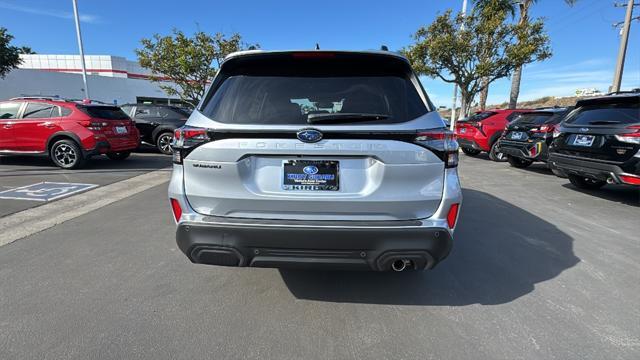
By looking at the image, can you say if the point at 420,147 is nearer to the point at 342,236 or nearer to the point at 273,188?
the point at 342,236

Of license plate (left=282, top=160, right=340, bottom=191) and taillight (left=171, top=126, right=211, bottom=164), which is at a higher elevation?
taillight (left=171, top=126, right=211, bottom=164)

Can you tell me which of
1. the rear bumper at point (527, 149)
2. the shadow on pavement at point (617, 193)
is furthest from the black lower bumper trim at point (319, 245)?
the rear bumper at point (527, 149)

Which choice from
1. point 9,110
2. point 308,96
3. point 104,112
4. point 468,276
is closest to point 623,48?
point 468,276

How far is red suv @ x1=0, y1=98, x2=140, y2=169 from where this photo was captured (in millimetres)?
7891

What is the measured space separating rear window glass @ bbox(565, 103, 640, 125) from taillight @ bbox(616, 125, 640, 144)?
0.13m

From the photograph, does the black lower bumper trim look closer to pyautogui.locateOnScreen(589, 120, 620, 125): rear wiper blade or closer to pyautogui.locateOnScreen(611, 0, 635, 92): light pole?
pyautogui.locateOnScreen(589, 120, 620, 125): rear wiper blade

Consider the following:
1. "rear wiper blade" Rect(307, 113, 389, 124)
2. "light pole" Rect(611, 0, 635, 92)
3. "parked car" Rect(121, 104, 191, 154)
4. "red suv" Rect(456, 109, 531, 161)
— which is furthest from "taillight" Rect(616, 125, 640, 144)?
"light pole" Rect(611, 0, 635, 92)

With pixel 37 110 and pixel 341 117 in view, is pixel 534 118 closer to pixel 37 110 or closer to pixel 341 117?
pixel 341 117

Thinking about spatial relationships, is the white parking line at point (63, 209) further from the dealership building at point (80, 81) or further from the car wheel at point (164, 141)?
the dealership building at point (80, 81)

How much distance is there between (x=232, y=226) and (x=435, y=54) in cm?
1722

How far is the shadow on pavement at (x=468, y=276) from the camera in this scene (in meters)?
2.76

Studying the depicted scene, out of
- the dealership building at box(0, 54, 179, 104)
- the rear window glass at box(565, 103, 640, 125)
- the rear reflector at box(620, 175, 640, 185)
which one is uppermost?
the dealership building at box(0, 54, 179, 104)

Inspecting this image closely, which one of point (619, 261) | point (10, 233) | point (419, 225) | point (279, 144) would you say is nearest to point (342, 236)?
point (419, 225)

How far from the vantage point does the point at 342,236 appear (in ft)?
6.91
